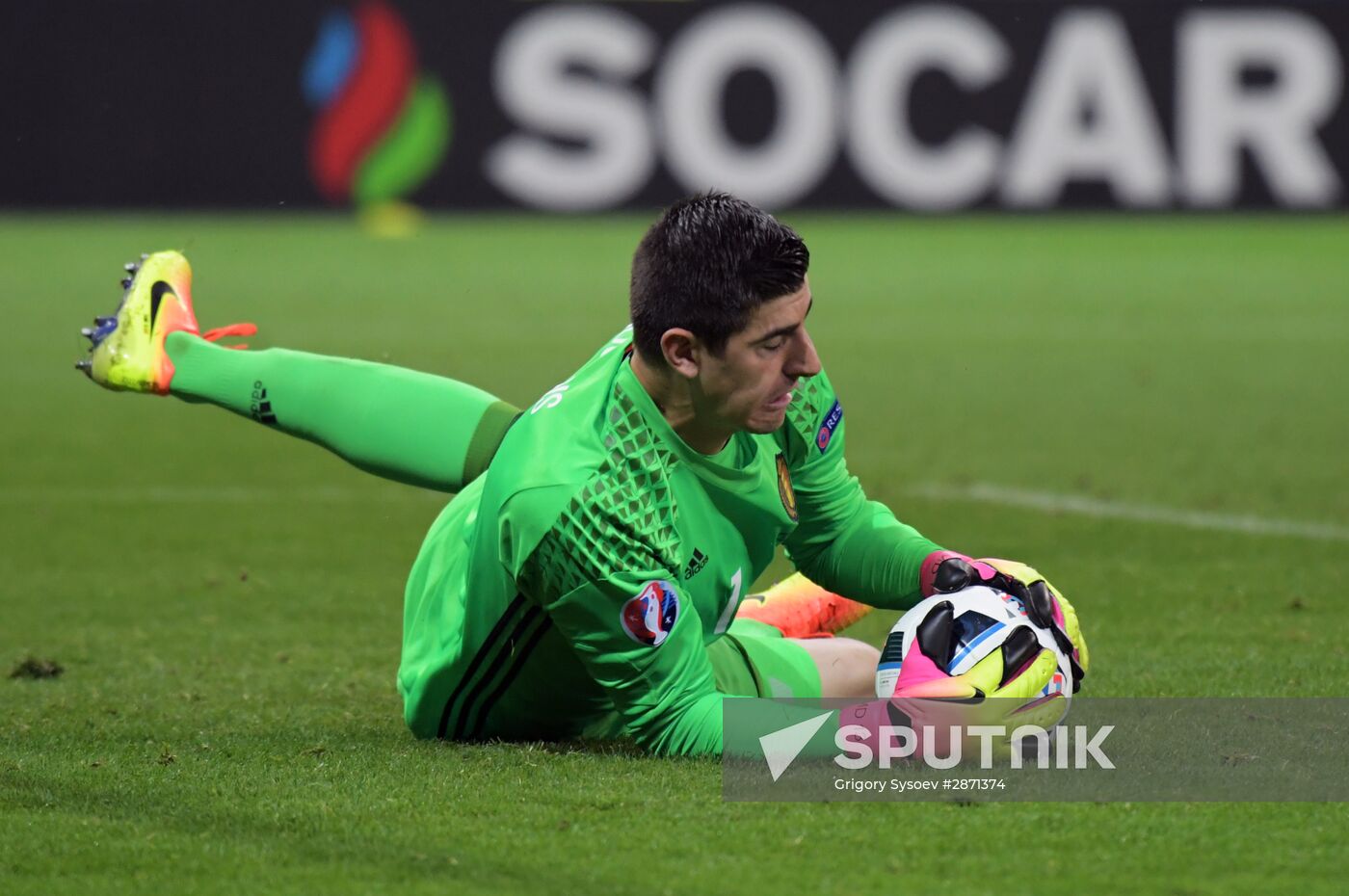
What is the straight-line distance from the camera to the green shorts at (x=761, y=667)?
3619 mm

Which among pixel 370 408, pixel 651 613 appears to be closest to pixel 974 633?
pixel 651 613

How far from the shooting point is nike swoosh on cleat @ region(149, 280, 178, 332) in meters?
4.52

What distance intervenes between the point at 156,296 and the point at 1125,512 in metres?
3.20

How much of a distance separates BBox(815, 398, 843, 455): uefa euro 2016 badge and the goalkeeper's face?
0.35 metres

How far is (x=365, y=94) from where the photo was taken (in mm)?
17641

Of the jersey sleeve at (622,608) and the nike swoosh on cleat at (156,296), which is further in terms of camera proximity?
the nike swoosh on cleat at (156,296)

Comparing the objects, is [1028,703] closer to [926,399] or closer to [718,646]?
[718,646]

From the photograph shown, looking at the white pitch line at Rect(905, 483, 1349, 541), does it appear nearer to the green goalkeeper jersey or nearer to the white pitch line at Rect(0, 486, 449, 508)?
the white pitch line at Rect(0, 486, 449, 508)

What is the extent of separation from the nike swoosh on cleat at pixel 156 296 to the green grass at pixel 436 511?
2.49 ft

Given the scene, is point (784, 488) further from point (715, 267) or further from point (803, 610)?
point (803, 610)

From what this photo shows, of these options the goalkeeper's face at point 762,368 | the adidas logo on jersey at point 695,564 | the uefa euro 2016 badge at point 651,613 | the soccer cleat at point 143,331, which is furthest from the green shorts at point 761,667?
the soccer cleat at point 143,331

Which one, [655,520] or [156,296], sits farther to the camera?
[156,296]

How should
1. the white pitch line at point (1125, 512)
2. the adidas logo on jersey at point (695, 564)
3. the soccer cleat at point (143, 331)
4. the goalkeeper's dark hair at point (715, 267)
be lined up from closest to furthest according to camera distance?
the goalkeeper's dark hair at point (715, 267) → the adidas logo on jersey at point (695, 564) → the soccer cleat at point (143, 331) → the white pitch line at point (1125, 512)

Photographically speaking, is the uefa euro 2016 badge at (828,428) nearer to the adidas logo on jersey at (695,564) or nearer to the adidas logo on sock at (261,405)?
the adidas logo on jersey at (695,564)
